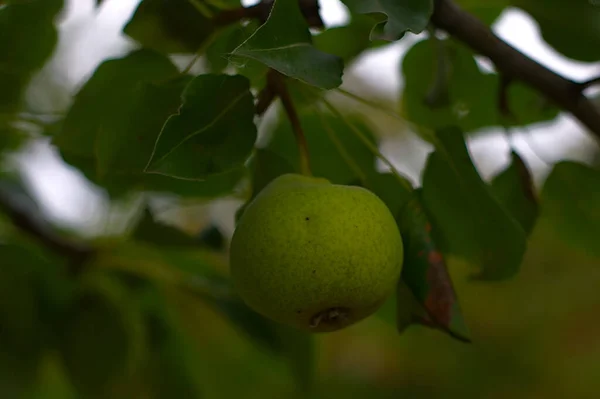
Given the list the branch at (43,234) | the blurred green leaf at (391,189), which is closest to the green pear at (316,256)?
the blurred green leaf at (391,189)

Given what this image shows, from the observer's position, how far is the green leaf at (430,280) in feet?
2.19

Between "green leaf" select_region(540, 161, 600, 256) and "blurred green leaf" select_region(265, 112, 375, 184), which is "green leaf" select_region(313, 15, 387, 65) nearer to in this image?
"blurred green leaf" select_region(265, 112, 375, 184)

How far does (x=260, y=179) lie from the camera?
803 mm

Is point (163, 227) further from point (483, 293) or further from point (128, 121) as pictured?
point (483, 293)

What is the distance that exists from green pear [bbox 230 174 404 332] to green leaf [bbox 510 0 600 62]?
46 centimetres

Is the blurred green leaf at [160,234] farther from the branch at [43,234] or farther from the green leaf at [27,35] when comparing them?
the green leaf at [27,35]

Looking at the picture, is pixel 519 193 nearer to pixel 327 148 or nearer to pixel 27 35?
pixel 327 148

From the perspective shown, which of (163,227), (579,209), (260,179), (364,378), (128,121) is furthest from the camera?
(364,378)

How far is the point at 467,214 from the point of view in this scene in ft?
2.50

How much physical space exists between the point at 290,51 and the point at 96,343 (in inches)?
26.4

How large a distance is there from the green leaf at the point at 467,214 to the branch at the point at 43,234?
2.20 ft

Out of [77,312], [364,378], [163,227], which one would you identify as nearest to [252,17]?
[163,227]

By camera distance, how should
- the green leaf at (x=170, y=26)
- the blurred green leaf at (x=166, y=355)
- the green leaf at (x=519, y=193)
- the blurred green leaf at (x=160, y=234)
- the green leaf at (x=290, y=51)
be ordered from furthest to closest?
the blurred green leaf at (x=166, y=355), the blurred green leaf at (x=160, y=234), the green leaf at (x=519, y=193), the green leaf at (x=170, y=26), the green leaf at (x=290, y=51)

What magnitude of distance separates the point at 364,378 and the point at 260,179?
6.67 feet
